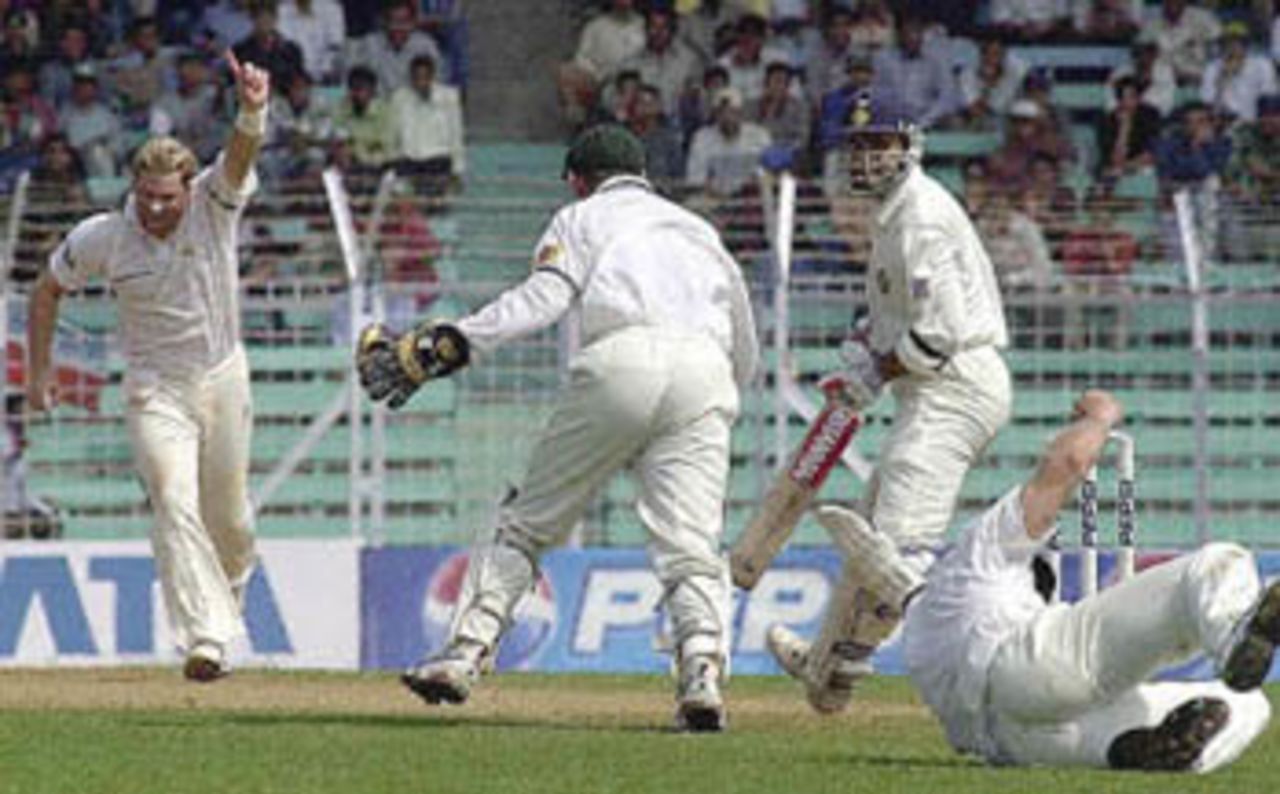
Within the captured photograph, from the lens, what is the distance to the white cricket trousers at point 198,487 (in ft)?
53.6

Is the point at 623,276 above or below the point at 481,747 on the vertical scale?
above

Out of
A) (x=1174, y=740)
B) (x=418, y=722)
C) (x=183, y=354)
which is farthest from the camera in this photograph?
(x=183, y=354)

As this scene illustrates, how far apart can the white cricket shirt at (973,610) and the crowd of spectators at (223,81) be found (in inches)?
520

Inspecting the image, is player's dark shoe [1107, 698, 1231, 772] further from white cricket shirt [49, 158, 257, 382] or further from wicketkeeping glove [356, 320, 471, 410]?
Answer: white cricket shirt [49, 158, 257, 382]

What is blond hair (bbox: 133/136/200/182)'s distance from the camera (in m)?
16.1

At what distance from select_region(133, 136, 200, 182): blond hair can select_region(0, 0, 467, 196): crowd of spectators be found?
8.50 metres

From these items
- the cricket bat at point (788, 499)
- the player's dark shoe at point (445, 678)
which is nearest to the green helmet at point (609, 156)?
the player's dark shoe at point (445, 678)

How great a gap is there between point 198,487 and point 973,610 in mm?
5761

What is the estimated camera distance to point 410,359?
44.6ft

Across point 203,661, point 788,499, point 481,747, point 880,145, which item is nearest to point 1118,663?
point 481,747

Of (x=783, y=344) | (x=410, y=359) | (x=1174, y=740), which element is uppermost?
(x=410, y=359)

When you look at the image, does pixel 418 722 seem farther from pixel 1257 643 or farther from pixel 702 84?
pixel 702 84

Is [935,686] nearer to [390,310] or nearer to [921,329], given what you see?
[921,329]

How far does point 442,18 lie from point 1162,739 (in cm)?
1687
